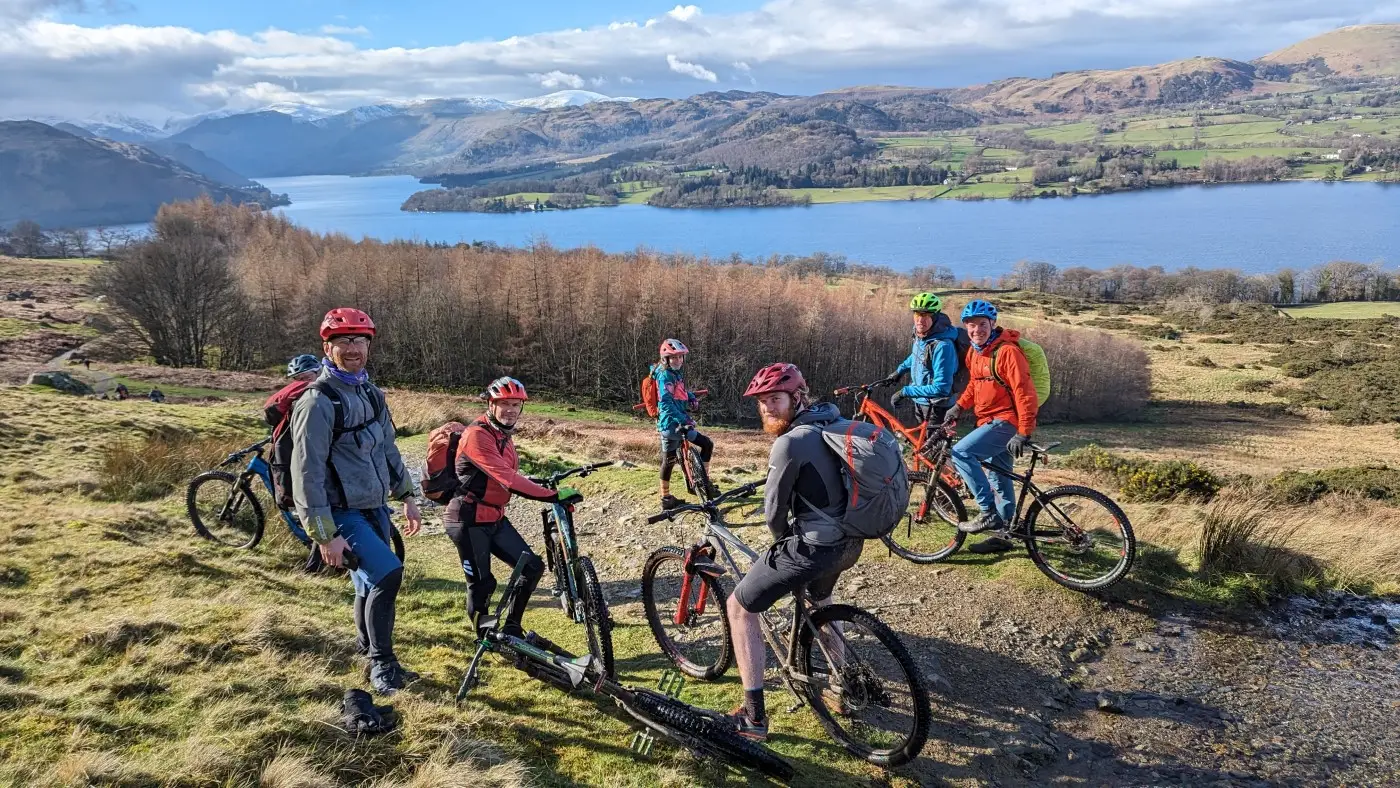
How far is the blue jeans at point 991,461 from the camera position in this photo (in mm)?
6824

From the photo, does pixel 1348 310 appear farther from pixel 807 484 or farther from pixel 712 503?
pixel 807 484

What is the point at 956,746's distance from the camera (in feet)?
14.9

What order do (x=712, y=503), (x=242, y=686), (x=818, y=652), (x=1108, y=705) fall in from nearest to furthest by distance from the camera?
(x=242, y=686) < (x=818, y=652) < (x=1108, y=705) < (x=712, y=503)

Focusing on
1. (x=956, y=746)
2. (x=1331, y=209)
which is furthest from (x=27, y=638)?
(x=1331, y=209)

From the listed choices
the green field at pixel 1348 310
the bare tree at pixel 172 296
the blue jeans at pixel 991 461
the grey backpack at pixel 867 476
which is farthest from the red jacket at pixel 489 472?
the green field at pixel 1348 310

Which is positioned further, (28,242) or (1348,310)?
(28,242)

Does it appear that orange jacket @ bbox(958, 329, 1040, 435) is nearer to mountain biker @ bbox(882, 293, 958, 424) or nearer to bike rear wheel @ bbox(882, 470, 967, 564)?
mountain biker @ bbox(882, 293, 958, 424)

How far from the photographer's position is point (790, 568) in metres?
4.23

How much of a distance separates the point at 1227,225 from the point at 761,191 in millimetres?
105229

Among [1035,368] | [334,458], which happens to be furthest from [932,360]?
[334,458]

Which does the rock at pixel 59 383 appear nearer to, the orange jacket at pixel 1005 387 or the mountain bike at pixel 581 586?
the mountain bike at pixel 581 586

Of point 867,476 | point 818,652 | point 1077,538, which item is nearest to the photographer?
point 867,476

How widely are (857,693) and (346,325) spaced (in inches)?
154

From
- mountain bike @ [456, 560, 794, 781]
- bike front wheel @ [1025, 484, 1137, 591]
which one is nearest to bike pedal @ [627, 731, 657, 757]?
mountain bike @ [456, 560, 794, 781]
